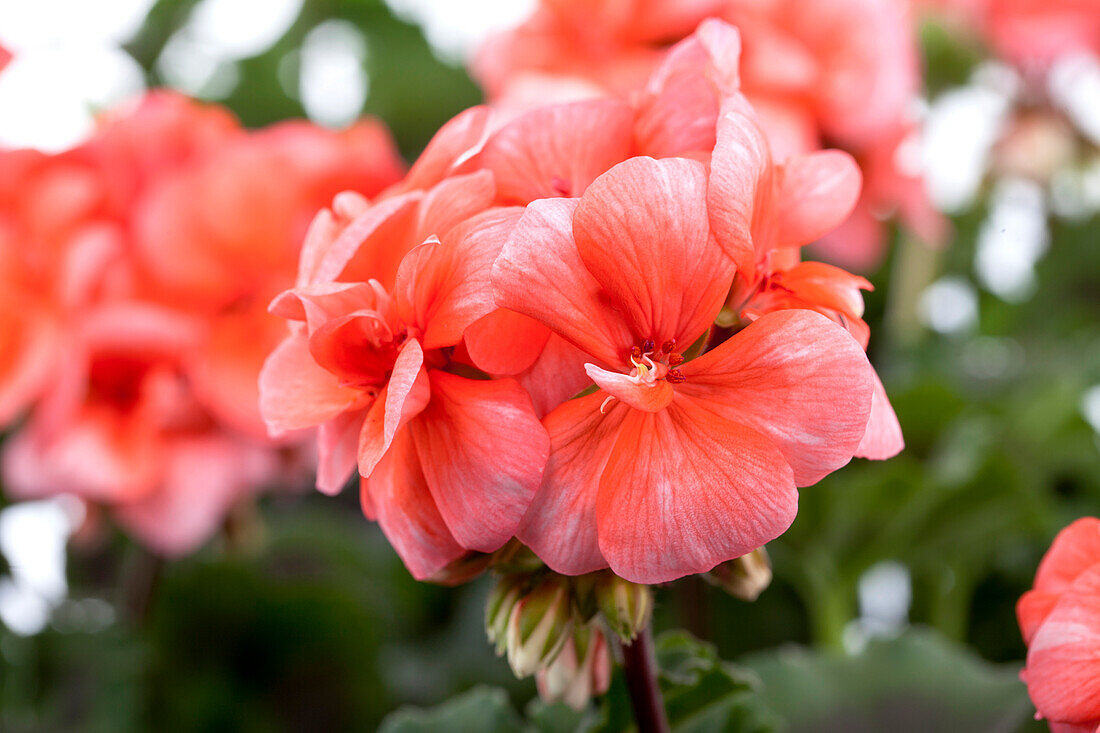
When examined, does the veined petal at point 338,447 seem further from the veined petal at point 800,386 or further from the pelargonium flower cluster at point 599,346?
the veined petal at point 800,386

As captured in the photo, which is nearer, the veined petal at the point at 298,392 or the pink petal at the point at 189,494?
the veined petal at the point at 298,392

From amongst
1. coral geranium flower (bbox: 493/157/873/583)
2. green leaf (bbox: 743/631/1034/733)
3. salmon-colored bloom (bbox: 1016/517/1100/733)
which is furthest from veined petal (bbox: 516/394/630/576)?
green leaf (bbox: 743/631/1034/733)

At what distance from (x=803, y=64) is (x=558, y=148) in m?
0.40

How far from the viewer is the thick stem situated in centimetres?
31

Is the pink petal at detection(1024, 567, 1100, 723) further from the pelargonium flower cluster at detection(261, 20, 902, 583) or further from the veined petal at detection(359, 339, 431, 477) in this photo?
the veined petal at detection(359, 339, 431, 477)

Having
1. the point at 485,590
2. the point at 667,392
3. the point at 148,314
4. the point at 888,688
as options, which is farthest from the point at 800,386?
the point at 485,590

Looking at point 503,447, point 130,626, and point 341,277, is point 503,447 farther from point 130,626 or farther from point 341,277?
point 130,626

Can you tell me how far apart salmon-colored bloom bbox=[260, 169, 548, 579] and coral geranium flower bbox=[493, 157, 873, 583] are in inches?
0.6

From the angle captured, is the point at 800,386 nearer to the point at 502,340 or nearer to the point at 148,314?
the point at 502,340

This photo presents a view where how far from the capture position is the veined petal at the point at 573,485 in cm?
27

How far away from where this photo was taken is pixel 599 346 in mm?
260

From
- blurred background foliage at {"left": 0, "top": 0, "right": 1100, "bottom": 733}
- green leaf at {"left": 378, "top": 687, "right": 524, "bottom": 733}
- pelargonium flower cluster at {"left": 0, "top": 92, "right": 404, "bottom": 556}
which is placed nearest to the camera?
green leaf at {"left": 378, "top": 687, "right": 524, "bottom": 733}

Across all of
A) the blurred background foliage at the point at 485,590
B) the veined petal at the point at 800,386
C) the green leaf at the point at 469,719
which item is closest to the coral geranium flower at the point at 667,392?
the veined petal at the point at 800,386

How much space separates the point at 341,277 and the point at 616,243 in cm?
9
